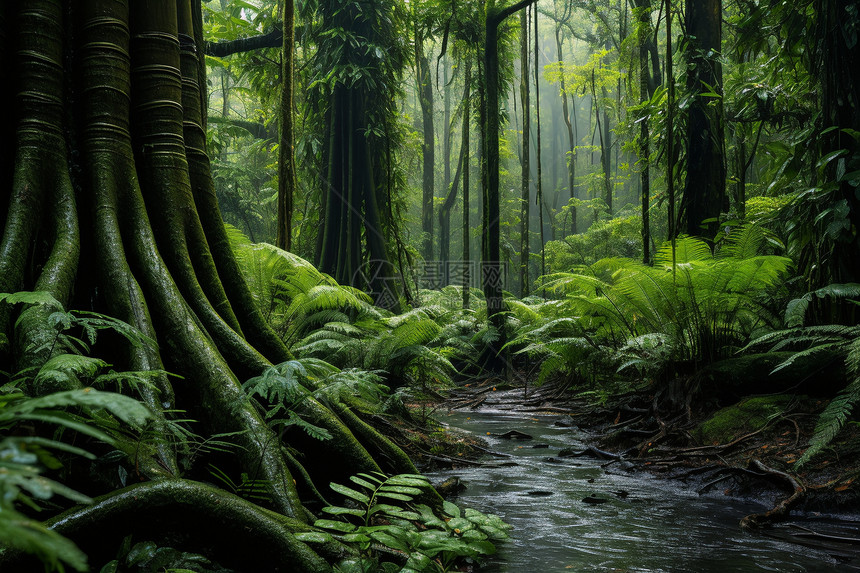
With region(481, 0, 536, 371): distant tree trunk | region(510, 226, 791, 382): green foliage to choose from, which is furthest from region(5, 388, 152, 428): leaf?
region(481, 0, 536, 371): distant tree trunk

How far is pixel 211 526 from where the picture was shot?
168 cm

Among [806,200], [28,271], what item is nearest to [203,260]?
[28,271]

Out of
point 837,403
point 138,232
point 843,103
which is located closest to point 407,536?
point 138,232

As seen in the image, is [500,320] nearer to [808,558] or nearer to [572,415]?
[572,415]

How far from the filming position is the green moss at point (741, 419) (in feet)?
12.7

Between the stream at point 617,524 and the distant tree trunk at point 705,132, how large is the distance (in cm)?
319

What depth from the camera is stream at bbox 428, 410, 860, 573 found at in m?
2.23

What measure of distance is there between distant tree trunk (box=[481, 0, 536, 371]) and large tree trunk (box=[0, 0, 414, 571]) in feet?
18.4

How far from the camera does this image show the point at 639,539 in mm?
2529

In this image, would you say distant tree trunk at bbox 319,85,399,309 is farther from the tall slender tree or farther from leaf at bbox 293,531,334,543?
leaf at bbox 293,531,334,543

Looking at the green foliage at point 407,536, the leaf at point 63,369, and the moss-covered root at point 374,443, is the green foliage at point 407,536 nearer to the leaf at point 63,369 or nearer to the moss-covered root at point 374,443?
the moss-covered root at point 374,443

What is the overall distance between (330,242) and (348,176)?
118cm

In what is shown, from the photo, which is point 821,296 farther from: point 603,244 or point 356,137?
point 603,244

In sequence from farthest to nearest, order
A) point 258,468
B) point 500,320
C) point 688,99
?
point 500,320 < point 688,99 < point 258,468
